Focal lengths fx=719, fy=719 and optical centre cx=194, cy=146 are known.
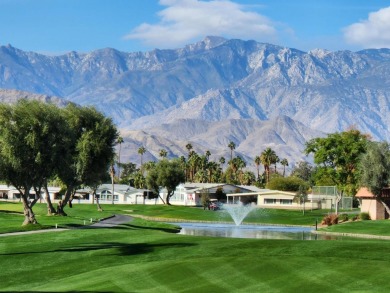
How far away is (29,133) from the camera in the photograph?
60594mm

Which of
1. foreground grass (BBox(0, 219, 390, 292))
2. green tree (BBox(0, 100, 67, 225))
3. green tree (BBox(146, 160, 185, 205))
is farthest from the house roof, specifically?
green tree (BBox(146, 160, 185, 205))

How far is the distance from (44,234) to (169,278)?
22.1m

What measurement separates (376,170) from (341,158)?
91.9ft

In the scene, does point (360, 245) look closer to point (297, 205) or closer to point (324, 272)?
point (324, 272)

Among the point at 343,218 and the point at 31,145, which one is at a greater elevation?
the point at 31,145

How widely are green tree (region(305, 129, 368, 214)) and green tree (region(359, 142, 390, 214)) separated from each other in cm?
2445

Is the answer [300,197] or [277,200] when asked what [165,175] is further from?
[300,197]

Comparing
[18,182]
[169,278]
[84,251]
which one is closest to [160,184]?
[18,182]

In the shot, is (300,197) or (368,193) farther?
(300,197)

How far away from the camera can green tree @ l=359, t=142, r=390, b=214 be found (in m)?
84.8

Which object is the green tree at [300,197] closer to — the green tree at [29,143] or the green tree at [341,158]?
the green tree at [341,158]

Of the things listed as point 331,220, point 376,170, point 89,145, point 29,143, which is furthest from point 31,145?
Result: point 331,220

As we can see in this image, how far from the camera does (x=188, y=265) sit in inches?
1442

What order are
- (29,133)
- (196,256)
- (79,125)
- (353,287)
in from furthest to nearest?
(79,125)
(29,133)
(196,256)
(353,287)
